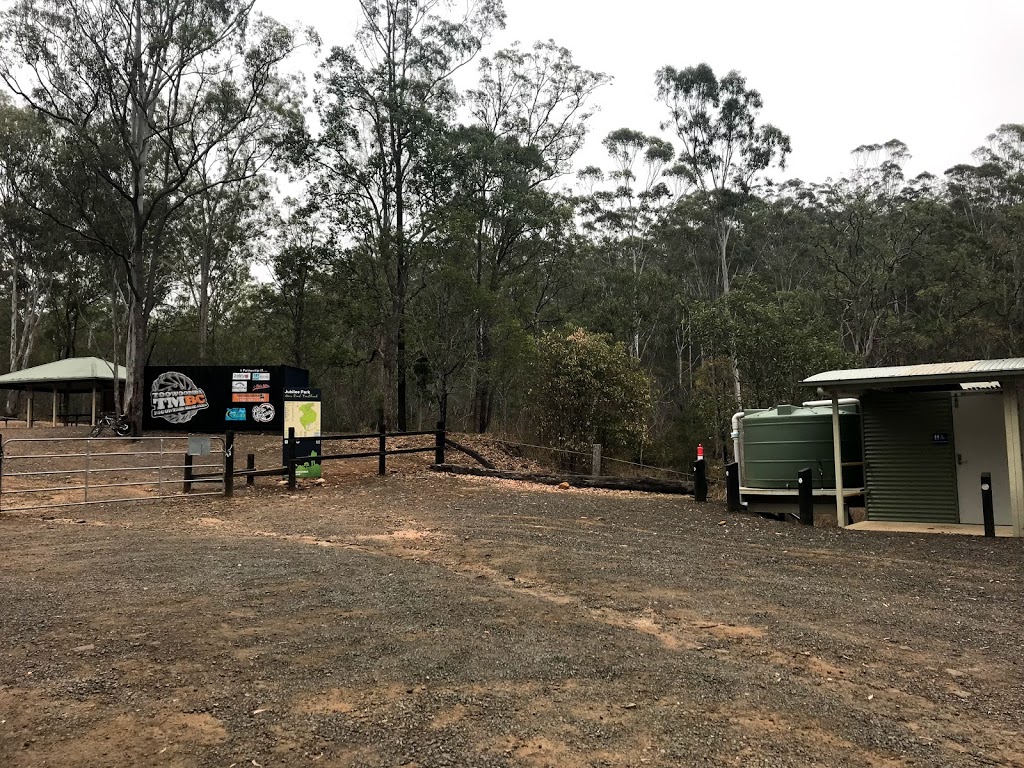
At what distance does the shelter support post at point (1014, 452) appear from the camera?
8.67m

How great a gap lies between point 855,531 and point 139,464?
16012mm

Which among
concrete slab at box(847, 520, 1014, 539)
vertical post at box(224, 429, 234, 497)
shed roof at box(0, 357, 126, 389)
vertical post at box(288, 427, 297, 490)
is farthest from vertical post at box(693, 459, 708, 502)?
shed roof at box(0, 357, 126, 389)

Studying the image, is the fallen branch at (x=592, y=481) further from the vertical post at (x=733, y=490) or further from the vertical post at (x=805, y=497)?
the vertical post at (x=805, y=497)

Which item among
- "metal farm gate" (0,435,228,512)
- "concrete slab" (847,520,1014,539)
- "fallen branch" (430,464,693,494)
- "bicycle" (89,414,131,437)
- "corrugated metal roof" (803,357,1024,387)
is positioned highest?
"corrugated metal roof" (803,357,1024,387)

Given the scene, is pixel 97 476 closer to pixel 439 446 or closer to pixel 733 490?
pixel 439 446

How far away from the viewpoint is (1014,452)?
341 inches

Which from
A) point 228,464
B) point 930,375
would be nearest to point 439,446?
point 228,464

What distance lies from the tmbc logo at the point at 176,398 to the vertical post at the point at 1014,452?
23.6m

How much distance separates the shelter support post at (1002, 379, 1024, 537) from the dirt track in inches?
28.9

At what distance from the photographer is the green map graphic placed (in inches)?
574

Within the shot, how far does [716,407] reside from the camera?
24.8 m

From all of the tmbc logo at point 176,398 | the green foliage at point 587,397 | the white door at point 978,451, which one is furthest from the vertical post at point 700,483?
the tmbc logo at point 176,398

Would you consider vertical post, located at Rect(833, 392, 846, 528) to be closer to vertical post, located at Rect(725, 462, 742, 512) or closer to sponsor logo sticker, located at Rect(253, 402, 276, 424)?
vertical post, located at Rect(725, 462, 742, 512)

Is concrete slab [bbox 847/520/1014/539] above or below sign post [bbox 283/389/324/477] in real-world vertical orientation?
below
